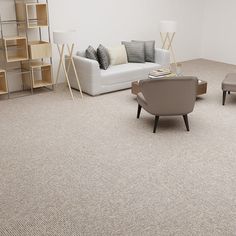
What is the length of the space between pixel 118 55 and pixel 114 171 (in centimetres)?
365

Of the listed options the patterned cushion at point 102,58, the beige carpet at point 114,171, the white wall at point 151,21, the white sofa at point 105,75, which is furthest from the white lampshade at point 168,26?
the beige carpet at point 114,171

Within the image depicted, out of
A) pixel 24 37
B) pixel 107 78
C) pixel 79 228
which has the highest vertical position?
pixel 24 37

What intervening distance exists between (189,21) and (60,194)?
23.1 feet

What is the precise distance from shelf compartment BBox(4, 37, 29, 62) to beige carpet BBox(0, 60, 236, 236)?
2.87 ft

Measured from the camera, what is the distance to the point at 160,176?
3.71m

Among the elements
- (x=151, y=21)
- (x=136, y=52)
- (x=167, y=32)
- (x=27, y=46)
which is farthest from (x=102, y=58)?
(x=151, y=21)

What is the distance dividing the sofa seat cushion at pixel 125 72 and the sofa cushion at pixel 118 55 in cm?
12

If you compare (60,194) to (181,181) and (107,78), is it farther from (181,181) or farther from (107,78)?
(107,78)

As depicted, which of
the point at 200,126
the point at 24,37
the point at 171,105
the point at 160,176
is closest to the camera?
the point at 160,176

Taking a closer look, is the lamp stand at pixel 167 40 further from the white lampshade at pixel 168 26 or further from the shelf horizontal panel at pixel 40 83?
the shelf horizontal panel at pixel 40 83

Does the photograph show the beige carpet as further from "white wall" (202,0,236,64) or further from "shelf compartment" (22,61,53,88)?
"white wall" (202,0,236,64)

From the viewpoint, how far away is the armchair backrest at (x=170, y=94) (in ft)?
14.7

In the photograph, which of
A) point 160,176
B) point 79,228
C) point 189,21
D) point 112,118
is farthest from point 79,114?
point 189,21

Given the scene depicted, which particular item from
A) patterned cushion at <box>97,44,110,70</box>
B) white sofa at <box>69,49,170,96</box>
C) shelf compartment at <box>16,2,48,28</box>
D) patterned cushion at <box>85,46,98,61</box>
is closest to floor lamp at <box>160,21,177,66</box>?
white sofa at <box>69,49,170,96</box>
